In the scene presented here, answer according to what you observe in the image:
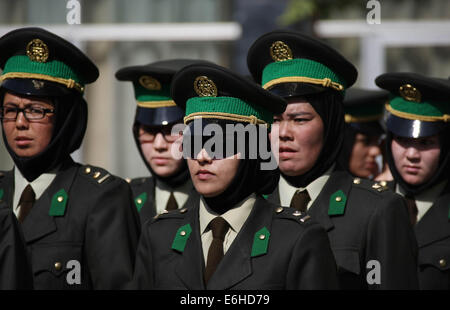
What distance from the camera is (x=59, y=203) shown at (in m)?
5.95

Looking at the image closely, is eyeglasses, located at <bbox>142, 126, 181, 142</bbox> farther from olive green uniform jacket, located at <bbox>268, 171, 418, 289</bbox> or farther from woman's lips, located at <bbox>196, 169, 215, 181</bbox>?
woman's lips, located at <bbox>196, 169, 215, 181</bbox>

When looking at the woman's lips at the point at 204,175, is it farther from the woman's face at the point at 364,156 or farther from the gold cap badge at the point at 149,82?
the woman's face at the point at 364,156

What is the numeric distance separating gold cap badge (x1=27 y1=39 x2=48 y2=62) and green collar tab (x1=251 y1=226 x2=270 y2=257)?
1.98 m

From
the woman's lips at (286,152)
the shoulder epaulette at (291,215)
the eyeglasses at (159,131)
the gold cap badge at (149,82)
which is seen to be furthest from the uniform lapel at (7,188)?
the shoulder epaulette at (291,215)

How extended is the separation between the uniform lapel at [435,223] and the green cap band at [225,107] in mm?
2038

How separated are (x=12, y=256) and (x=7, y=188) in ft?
3.92

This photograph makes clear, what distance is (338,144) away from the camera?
20.5ft

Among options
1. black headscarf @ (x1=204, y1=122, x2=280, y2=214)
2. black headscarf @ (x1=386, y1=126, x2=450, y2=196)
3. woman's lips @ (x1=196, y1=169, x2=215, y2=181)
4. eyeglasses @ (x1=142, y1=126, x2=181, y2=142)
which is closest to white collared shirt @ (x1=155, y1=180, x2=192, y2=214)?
eyeglasses @ (x1=142, y1=126, x2=181, y2=142)

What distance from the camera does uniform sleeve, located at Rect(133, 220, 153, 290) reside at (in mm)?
5176

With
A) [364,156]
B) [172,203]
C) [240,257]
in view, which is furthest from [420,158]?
[240,257]

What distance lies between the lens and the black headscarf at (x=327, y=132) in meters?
6.10

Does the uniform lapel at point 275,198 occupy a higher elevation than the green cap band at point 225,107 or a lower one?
lower

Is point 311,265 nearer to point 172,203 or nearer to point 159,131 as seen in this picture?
point 172,203

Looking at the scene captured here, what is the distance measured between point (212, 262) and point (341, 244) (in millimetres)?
1157
